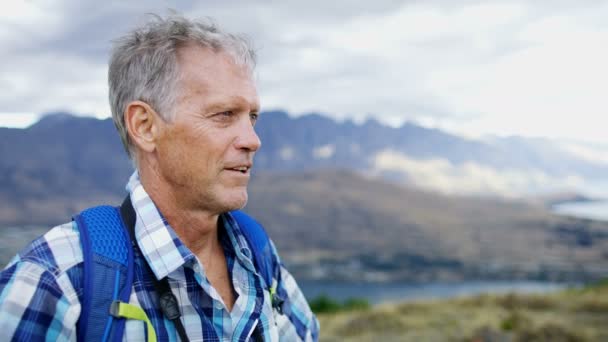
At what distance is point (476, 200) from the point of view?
161 meters

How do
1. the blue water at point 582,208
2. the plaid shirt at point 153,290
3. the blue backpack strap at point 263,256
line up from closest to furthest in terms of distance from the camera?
the plaid shirt at point 153,290 < the blue backpack strap at point 263,256 < the blue water at point 582,208

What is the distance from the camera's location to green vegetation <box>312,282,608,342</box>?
8.43 m

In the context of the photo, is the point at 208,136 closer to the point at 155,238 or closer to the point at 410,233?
the point at 155,238

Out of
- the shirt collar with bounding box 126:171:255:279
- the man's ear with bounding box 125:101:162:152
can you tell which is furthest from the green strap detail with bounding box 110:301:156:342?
the man's ear with bounding box 125:101:162:152

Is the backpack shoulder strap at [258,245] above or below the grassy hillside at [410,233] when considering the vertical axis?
above

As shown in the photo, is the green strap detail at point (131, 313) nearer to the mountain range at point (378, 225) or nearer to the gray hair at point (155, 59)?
the gray hair at point (155, 59)

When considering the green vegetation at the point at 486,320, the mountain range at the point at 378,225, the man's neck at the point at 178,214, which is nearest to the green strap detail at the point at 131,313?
the man's neck at the point at 178,214

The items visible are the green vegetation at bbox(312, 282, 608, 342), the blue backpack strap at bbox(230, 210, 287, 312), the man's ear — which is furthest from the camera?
the green vegetation at bbox(312, 282, 608, 342)

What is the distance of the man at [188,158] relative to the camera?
56.5 inches

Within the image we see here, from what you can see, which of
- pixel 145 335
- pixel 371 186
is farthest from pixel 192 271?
pixel 371 186

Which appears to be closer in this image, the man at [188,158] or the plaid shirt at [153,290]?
the plaid shirt at [153,290]

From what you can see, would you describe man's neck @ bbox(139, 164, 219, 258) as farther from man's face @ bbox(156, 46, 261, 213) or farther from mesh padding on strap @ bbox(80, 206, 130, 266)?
mesh padding on strap @ bbox(80, 206, 130, 266)

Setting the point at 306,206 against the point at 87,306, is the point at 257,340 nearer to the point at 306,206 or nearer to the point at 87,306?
the point at 87,306

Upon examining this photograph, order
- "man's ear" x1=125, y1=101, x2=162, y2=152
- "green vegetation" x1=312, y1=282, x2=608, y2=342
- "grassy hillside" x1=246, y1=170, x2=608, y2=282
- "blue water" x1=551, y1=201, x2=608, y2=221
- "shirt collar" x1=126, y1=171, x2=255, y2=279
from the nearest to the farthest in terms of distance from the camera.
A: "shirt collar" x1=126, y1=171, x2=255, y2=279
"man's ear" x1=125, y1=101, x2=162, y2=152
"green vegetation" x1=312, y1=282, x2=608, y2=342
"grassy hillside" x1=246, y1=170, x2=608, y2=282
"blue water" x1=551, y1=201, x2=608, y2=221
